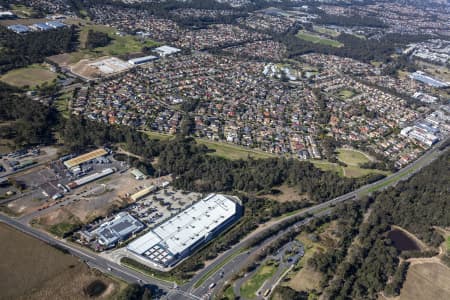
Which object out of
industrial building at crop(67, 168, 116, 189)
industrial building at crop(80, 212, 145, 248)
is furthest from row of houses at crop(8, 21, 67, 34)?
industrial building at crop(80, 212, 145, 248)

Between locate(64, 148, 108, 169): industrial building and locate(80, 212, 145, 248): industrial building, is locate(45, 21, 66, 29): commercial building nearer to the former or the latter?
locate(64, 148, 108, 169): industrial building

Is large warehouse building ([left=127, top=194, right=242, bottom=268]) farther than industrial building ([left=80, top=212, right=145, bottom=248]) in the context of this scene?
No

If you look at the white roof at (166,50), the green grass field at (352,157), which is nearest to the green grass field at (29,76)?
the white roof at (166,50)

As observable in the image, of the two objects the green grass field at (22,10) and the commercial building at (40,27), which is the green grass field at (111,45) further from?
the green grass field at (22,10)

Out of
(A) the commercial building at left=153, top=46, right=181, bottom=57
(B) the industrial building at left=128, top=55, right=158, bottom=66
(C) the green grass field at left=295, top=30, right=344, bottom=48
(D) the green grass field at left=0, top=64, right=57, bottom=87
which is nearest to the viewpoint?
(D) the green grass field at left=0, top=64, right=57, bottom=87

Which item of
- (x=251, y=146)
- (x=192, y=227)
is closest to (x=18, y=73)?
(x=251, y=146)

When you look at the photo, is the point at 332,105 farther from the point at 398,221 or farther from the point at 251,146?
the point at 398,221

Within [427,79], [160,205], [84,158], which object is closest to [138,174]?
[160,205]
